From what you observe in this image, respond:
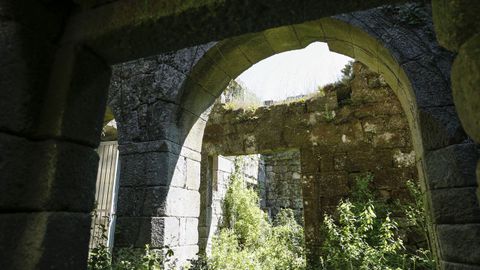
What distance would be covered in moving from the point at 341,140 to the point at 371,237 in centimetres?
165

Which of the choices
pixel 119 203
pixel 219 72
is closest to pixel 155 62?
pixel 219 72

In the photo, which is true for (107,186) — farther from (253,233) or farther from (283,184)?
(283,184)

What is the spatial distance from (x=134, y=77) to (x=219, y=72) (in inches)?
37.8

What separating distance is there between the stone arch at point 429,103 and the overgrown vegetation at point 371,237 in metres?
1.18

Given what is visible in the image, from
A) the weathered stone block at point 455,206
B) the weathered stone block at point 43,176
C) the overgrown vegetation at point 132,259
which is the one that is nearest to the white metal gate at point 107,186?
the overgrown vegetation at point 132,259

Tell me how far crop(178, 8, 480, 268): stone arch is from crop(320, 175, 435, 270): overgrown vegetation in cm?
118

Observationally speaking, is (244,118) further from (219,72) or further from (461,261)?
(461,261)

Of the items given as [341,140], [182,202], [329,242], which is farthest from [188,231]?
[341,140]

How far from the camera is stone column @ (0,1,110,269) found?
1329 mm

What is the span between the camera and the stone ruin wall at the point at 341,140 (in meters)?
4.79

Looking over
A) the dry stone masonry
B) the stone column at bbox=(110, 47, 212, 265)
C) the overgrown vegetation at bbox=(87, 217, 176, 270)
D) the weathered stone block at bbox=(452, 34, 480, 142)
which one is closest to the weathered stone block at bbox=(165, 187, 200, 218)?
the stone column at bbox=(110, 47, 212, 265)

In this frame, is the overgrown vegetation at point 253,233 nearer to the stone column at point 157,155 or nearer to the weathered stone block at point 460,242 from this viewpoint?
the stone column at point 157,155

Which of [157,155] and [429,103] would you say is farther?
[157,155]

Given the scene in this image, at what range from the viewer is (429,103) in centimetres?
233
